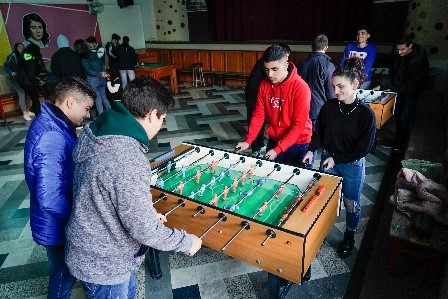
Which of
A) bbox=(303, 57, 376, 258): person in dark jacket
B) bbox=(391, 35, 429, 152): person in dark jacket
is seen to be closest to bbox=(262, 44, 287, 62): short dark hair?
bbox=(303, 57, 376, 258): person in dark jacket

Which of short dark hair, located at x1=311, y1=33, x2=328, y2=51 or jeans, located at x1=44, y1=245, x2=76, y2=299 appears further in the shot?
short dark hair, located at x1=311, y1=33, x2=328, y2=51

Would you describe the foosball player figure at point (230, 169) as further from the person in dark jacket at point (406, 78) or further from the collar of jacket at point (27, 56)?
the collar of jacket at point (27, 56)

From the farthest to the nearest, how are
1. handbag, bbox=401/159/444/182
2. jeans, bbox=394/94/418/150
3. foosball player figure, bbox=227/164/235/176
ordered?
jeans, bbox=394/94/418/150 < handbag, bbox=401/159/444/182 < foosball player figure, bbox=227/164/235/176

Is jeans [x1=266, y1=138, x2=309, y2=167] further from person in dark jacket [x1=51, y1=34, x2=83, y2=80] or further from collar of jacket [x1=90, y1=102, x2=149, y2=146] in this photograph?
person in dark jacket [x1=51, y1=34, x2=83, y2=80]

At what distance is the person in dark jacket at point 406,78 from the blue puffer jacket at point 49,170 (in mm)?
4791

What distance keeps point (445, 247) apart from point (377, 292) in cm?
63

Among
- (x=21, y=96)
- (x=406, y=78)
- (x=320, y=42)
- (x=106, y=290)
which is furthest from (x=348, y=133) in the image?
(x=21, y=96)

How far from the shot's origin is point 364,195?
151 inches

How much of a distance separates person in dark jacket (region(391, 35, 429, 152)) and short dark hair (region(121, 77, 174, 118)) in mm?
4553

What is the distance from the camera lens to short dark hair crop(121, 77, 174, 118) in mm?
1313

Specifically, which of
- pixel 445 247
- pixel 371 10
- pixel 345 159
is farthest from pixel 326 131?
pixel 371 10

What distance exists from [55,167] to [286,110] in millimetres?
1983

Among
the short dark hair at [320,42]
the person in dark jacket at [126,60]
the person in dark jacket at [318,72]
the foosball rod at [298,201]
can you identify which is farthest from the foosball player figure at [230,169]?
the person in dark jacket at [126,60]

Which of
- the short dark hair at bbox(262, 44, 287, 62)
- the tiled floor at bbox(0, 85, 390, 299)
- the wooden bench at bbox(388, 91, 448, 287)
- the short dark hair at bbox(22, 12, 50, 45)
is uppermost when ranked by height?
the short dark hair at bbox(22, 12, 50, 45)
